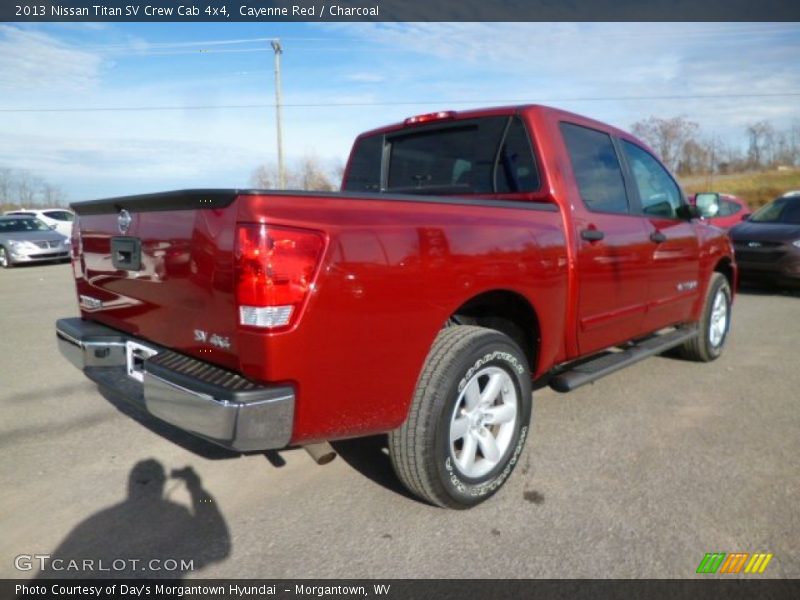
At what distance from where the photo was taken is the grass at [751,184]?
3192 cm

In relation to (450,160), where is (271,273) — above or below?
below

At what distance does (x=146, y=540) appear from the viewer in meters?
2.44

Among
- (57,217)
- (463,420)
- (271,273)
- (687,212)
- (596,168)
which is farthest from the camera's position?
(57,217)

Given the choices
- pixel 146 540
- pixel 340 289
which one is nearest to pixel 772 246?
pixel 340 289

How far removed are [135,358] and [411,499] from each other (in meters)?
1.52

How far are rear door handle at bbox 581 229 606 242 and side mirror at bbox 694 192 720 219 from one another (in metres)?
1.79

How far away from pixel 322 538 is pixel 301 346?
0.99 m

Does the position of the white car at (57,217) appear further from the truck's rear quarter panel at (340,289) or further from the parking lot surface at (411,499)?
the truck's rear quarter panel at (340,289)

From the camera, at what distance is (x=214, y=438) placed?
206cm

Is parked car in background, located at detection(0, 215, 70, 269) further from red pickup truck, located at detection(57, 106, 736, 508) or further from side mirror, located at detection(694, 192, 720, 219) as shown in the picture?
side mirror, located at detection(694, 192, 720, 219)

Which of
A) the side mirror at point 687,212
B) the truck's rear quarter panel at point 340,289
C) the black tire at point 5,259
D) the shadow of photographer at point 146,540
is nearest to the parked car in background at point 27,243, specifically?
the black tire at point 5,259

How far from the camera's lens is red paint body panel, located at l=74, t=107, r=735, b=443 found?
2043mm

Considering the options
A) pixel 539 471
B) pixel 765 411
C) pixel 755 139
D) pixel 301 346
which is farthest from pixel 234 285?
pixel 755 139

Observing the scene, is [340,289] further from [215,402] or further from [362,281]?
[215,402]
